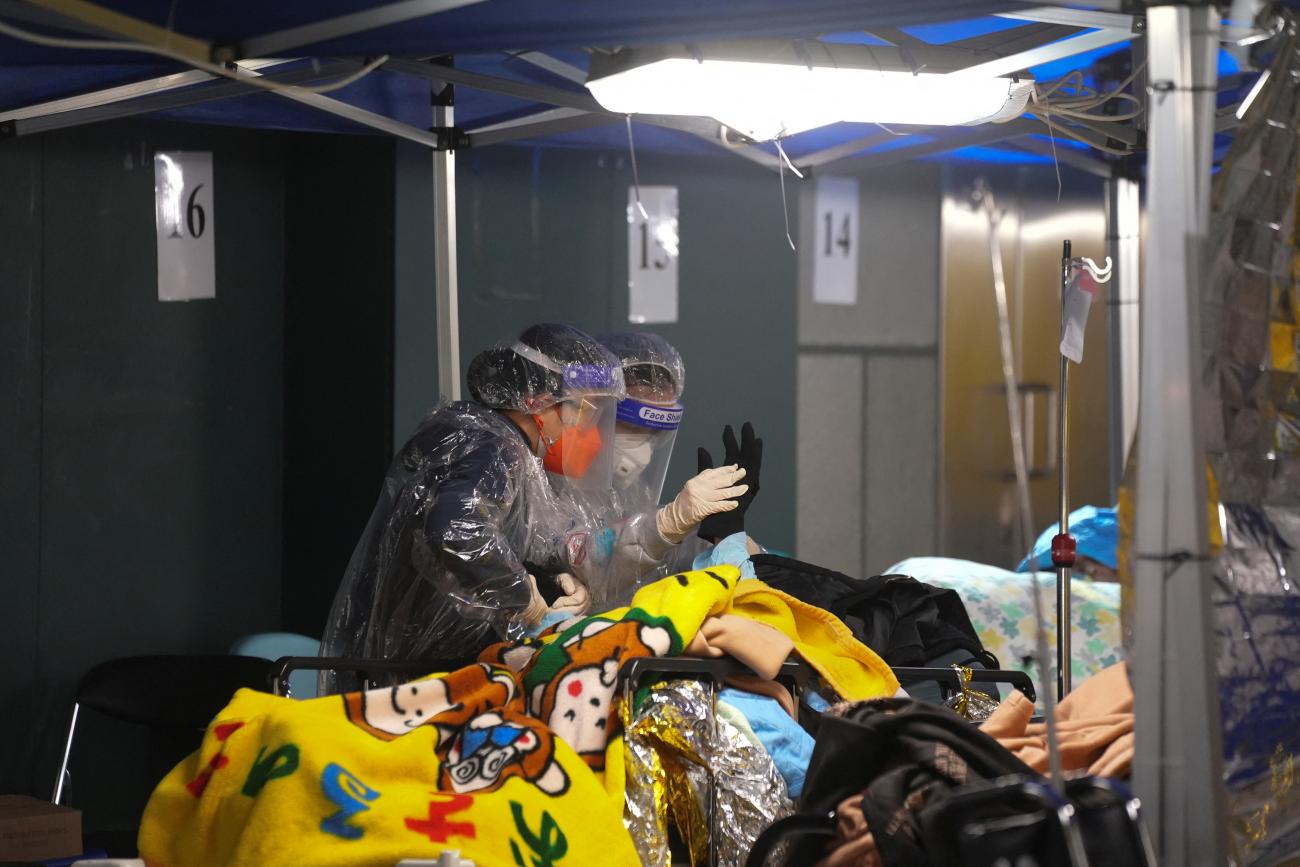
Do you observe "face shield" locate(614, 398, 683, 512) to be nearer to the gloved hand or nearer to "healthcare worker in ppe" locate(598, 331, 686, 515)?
"healthcare worker in ppe" locate(598, 331, 686, 515)

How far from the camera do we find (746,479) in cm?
357

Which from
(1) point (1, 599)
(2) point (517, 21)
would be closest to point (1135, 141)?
(2) point (517, 21)

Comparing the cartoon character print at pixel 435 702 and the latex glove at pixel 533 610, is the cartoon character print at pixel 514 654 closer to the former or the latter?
the cartoon character print at pixel 435 702

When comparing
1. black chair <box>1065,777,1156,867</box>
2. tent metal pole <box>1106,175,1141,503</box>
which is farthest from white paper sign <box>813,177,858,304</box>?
black chair <box>1065,777,1156,867</box>

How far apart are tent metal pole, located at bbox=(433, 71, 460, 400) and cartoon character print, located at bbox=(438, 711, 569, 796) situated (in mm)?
1503

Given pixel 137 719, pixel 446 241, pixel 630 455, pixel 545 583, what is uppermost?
pixel 446 241

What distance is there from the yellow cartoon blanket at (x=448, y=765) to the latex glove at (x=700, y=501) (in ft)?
2.11

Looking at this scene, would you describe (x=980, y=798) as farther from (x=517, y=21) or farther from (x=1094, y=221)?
(x=1094, y=221)

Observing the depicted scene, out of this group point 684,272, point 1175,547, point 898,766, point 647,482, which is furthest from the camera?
point 684,272

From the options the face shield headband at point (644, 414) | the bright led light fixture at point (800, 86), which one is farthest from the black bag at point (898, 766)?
the face shield headband at point (644, 414)

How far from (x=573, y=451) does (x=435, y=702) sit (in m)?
0.99

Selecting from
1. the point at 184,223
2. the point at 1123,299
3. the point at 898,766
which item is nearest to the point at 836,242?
the point at 1123,299

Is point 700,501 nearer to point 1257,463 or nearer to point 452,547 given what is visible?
point 452,547

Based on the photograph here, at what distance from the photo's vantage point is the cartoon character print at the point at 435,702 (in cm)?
246
